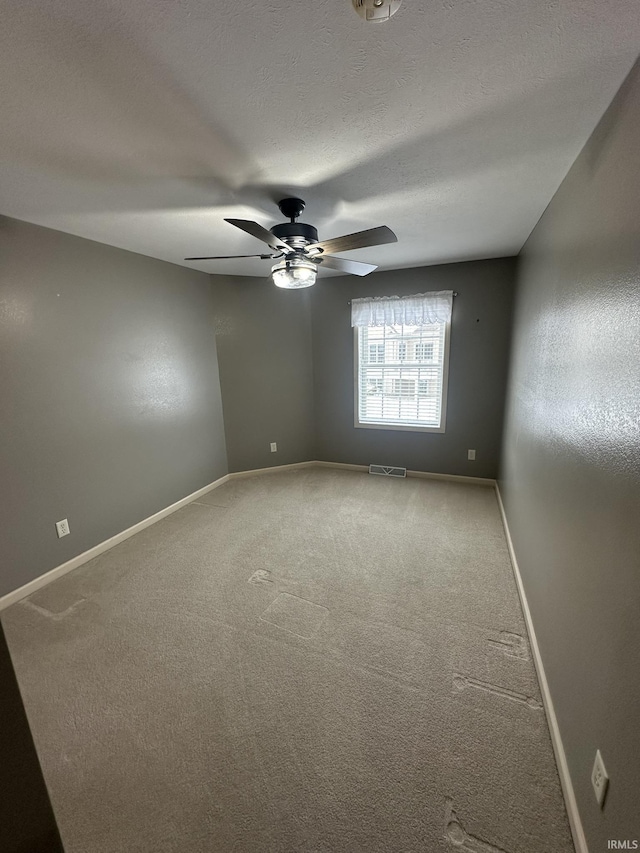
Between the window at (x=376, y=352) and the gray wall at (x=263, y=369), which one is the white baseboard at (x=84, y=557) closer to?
the gray wall at (x=263, y=369)

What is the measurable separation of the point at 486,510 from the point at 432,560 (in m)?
1.07

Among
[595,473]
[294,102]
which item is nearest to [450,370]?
[595,473]

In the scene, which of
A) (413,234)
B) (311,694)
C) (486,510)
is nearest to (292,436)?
(486,510)

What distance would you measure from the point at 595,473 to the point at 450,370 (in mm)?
2776

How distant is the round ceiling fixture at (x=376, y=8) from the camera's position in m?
0.80

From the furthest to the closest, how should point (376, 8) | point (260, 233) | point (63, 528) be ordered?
1. point (63, 528)
2. point (260, 233)
3. point (376, 8)

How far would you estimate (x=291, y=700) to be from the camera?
1537 millimetres

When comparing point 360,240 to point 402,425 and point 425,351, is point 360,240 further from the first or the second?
point 402,425

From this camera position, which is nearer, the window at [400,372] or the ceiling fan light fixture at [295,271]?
the ceiling fan light fixture at [295,271]

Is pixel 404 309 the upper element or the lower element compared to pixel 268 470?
upper

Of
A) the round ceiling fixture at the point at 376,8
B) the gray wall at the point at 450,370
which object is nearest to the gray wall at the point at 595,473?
the round ceiling fixture at the point at 376,8

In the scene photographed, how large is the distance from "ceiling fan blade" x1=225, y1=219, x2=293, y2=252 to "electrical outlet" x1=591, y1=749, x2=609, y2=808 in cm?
231

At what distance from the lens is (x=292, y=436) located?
14.6 ft

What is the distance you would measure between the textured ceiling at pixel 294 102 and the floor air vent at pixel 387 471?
2.80 meters
